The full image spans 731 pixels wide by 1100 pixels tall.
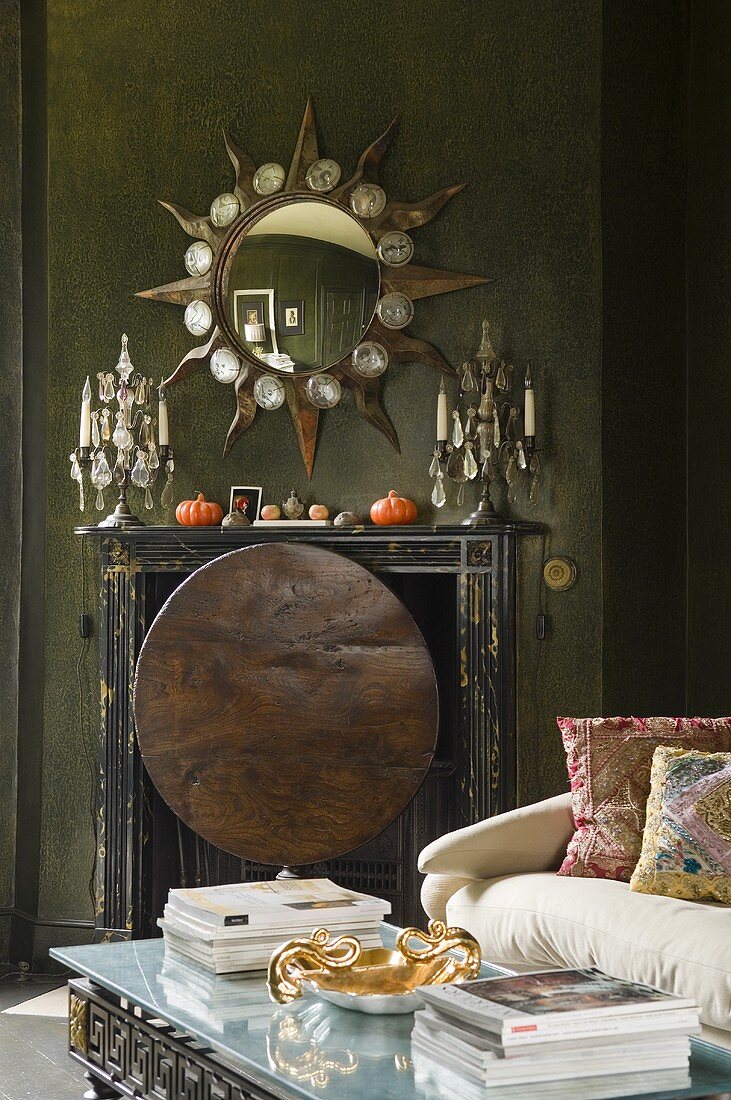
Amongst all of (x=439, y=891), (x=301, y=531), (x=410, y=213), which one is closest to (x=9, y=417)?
(x=301, y=531)

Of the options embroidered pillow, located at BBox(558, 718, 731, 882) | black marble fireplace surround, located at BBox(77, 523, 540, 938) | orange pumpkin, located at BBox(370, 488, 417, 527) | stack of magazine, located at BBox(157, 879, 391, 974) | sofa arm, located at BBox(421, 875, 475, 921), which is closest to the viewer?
stack of magazine, located at BBox(157, 879, 391, 974)

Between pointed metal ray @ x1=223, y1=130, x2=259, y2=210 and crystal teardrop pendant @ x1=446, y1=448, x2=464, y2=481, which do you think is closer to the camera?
crystal teardrop pendant @ x1=446, y1=448, x2=464, y2=481

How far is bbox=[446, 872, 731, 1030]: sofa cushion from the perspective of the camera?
2.45 meters

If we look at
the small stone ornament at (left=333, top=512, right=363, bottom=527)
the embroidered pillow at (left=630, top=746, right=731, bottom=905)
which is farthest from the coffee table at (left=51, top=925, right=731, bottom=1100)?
the small stone ornament at (left=333, top=512, right=363, bottom=527)

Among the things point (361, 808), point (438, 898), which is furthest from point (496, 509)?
point (438, 898)

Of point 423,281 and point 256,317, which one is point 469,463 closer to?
point 423,281

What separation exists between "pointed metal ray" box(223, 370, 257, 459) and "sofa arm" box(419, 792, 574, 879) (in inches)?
62.1

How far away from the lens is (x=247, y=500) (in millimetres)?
4066

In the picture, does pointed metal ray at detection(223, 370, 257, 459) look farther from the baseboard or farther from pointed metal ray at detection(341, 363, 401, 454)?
the baseboard

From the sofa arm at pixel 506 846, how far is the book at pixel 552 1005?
1130 mm

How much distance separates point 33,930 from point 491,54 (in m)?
3.09

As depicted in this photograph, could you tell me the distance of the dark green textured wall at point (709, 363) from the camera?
3.88 m

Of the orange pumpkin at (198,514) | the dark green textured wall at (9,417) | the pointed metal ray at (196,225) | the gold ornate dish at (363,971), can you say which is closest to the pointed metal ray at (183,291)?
the pointed metal ray at (196,225)

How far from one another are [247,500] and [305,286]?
2.26 ft
